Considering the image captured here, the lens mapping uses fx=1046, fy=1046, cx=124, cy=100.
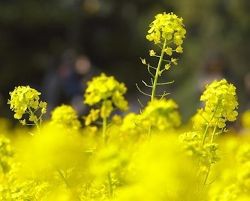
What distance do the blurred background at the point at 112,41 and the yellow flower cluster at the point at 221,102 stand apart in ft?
47.7

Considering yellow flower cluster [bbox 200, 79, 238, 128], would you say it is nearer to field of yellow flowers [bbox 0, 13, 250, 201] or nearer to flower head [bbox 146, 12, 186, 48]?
field of yellow flowers [bbox 0, 13, 250, 201]

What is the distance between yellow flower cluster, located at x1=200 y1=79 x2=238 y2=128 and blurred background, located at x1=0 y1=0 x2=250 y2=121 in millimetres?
14526

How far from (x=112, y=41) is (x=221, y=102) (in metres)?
19.9

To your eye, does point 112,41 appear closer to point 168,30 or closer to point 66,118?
point 66,118

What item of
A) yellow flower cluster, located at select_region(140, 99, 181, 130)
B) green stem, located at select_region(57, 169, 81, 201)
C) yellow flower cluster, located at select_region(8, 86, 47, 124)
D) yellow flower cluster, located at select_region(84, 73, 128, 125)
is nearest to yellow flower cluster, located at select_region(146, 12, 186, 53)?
yellow flower cluster, located at select_region(8, 86, 47, 124)

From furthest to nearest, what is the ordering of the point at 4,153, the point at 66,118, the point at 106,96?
the point at 66,118, the point at 4,153, the point at 106,96

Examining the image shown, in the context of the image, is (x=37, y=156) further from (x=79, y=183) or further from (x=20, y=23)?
(x=20, y=23)

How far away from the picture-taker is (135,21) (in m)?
24.2

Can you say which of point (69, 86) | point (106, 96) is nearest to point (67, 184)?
point (106, 96)

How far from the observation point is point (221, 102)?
13.1ft

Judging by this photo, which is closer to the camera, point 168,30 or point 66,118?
point 168,30

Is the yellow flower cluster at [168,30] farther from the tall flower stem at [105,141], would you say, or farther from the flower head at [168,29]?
the tall flower stem at [105,141]

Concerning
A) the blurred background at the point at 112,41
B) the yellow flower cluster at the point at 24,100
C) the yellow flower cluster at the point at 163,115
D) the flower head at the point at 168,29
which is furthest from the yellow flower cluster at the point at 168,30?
the blurred background at the point at 112,41

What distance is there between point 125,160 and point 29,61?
18561 millimetres
